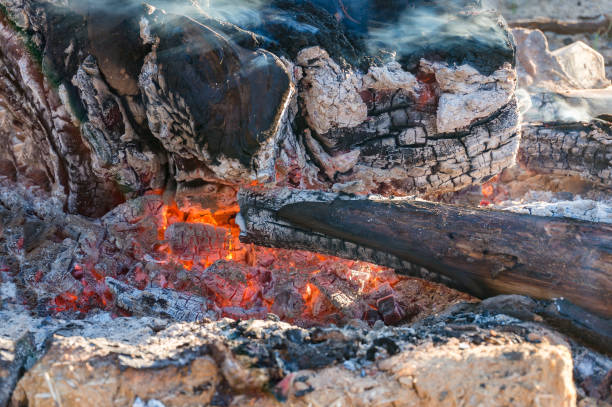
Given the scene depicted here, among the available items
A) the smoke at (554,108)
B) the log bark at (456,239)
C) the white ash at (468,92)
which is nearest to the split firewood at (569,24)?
the smoke at (554,108)

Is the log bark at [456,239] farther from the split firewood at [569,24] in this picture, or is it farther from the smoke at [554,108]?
the split firewood at [569,24]

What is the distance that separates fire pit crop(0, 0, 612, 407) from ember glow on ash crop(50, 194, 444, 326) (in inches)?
0.4

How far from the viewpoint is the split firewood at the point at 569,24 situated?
4652 millimetres

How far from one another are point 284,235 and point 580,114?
86.2 inches

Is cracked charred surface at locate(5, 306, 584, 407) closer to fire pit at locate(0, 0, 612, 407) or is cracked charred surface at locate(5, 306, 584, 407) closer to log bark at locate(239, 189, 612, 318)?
fire pit at locate(0, 0, 612, 407)

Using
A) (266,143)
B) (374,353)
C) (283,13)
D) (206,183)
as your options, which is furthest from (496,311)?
(283,13)

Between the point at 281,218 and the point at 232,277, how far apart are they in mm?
367

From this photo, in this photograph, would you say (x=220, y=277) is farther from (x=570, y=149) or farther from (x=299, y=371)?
(x=570, y=149)

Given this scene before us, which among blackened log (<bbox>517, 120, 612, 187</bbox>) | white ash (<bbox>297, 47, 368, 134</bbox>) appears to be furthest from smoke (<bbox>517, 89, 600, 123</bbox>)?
white ash (<bbox>297, 47, 368, 134</bbox>)

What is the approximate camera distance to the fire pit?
132 centimetres

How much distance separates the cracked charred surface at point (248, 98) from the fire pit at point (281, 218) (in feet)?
0.04

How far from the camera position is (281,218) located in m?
2.24

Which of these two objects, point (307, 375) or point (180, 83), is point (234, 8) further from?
point (307, 375)

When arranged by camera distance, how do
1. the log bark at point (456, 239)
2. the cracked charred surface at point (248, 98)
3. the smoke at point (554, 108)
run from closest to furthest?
1. the log bark at point (456, 239)
2. the cracked charred surface at point (248, 98)
3. the smoke at point (554, 108)
